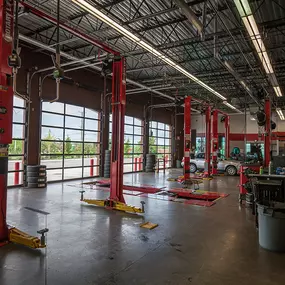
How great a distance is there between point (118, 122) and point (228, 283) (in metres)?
4.51

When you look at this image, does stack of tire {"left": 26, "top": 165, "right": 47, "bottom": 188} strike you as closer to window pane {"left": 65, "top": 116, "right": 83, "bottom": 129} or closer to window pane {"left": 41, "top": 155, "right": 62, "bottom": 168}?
window pane {"left": 41, "top": 155, "right": 62, "bottom": 168}

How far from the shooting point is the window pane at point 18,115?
931 cm

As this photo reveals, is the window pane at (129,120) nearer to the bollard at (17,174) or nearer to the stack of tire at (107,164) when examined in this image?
the stack of tire at (107,164)

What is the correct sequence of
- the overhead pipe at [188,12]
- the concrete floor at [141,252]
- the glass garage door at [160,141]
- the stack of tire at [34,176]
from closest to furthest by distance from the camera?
1. the concrete floor at [141,252]
2. the overhead pipe at [188,12]
3. the stack of tire at [34,176]
4. the glass garage door at [160,141]

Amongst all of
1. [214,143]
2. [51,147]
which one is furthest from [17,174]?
[214,143]

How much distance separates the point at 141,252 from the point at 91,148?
958 centimetres

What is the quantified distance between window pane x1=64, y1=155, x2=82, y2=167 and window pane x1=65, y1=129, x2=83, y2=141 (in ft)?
2.73

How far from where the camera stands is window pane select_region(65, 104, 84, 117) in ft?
37.5

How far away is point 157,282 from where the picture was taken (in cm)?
284

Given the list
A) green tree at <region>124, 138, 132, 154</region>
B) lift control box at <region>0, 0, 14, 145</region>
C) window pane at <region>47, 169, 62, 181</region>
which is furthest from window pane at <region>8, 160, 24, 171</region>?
green tree at <region>124, 138, 132, 154</region>

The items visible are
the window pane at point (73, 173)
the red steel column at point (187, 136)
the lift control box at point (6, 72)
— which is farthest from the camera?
the window pane at point (73, 173)

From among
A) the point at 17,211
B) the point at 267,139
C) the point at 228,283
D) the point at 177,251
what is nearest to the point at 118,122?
the point at 17,211

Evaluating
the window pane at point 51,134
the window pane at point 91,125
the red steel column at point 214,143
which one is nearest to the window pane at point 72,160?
the window pane at point 51,134

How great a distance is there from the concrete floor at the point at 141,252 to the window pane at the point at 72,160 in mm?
5274
